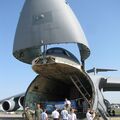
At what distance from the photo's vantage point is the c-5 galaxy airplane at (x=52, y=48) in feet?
62.3

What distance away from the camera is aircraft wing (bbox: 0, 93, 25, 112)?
82.3 feet

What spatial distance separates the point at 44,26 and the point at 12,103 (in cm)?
852

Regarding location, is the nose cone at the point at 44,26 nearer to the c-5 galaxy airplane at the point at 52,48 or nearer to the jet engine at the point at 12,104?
the c-5 galaxy airplane at the point at 52,48

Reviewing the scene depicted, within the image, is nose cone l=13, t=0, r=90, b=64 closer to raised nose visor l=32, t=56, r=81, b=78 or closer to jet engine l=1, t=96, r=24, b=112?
raised nose visor l=32, t=56, r=81, b=78

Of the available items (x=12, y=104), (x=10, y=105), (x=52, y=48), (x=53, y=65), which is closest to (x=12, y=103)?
(x=12, y=104)

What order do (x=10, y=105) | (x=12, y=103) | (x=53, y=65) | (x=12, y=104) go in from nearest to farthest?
(x=53, y=65) → (x=10, y=105) → (x=12, y=104) → (x=12, y=103)

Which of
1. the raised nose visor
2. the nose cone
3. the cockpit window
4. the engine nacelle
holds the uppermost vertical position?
the nose cone

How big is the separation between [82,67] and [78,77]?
72cm

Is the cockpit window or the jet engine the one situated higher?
the cockpit window

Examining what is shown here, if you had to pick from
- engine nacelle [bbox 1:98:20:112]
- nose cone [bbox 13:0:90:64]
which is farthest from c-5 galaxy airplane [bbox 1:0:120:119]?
engine nacelle [bbox 1:98:20:112]

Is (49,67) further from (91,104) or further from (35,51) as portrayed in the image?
(91,104)

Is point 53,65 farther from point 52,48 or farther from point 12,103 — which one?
point 12,103

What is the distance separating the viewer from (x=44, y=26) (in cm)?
1900

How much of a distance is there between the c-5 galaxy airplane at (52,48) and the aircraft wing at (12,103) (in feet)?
10.2
